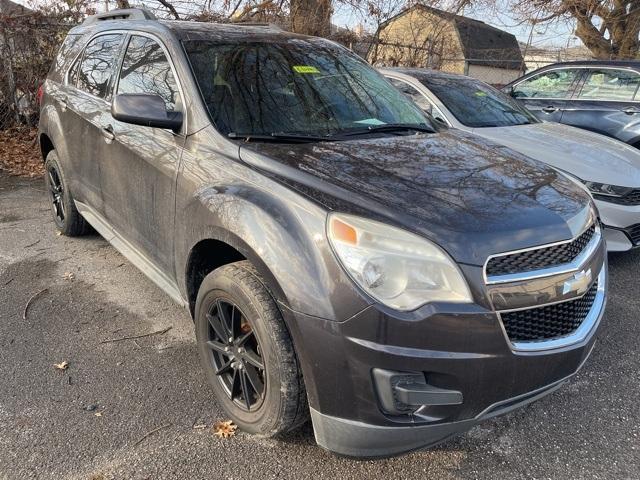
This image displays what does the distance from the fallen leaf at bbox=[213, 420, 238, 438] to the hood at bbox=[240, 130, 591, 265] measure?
1207 millimetres

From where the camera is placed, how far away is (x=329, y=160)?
2.43 meters

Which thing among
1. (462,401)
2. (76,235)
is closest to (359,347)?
(462,401)

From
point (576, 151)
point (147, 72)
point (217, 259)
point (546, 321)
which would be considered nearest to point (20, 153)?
point (147, 72)

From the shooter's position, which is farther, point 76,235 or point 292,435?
point 76,235

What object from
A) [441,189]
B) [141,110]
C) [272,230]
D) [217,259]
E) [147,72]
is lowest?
[217,259]

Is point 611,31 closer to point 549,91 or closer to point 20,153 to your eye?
point 549,91

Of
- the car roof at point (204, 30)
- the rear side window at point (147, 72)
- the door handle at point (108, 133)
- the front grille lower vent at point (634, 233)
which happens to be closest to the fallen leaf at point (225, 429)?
the rear side window at point (147, 72)

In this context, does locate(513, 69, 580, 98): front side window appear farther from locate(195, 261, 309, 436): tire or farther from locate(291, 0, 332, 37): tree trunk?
locate(195, 261, 309, 436): tire

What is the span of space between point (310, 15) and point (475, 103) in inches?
202

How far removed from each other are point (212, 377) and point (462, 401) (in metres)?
1.28

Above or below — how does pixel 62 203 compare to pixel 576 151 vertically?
below

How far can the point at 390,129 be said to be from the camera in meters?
3.05

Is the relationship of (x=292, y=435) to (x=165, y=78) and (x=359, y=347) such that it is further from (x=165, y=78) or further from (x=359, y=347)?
(x=165, y=78)

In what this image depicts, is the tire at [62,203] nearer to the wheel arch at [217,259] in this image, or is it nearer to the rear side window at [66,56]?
the rear side window at [66,56]
